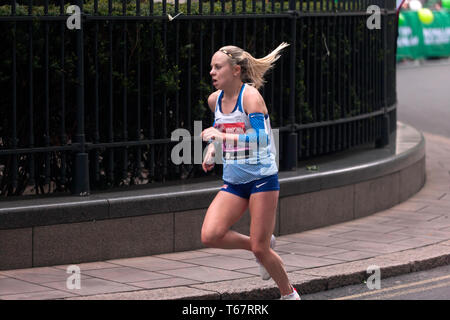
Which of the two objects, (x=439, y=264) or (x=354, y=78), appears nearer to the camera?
(x=439, y=264)

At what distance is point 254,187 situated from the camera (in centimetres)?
630

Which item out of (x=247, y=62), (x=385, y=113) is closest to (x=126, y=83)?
(x=247, y=62)

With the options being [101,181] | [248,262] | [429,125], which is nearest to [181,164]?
[101,181]

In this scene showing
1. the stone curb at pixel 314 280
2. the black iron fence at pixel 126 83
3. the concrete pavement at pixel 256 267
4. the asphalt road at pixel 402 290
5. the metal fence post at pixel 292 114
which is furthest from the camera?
the metal fence post at pixel 292 114

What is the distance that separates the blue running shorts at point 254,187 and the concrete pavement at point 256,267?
0.75 m

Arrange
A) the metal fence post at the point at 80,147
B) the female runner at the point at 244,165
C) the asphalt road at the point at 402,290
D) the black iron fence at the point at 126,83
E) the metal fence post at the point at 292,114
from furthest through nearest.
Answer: the metal fence post at the point at 292,114
the metal fence post at the point at 80,147
the black iron fence at the point at 126,83
the asphalt road at the point at 402,290
the female runner at the point at 244,165

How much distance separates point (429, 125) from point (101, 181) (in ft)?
35.9

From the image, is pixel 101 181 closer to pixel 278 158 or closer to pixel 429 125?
pixel 278 158

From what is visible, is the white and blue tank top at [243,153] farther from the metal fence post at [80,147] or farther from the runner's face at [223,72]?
the metal fence post at [80,147]

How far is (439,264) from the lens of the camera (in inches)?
318

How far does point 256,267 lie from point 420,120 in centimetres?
1195

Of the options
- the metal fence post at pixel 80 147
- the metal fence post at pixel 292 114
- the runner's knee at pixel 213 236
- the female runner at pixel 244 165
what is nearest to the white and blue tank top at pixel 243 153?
the female runner at pixel 244 165

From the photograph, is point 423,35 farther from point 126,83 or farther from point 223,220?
point 223,220

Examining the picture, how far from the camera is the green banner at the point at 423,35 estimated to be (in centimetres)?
3578
